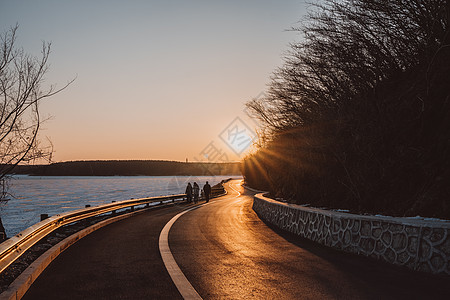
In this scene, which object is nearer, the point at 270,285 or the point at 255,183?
the point at 270,285

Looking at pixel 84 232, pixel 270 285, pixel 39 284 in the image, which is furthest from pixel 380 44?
pixel 39 284

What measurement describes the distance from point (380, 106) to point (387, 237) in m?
6.14

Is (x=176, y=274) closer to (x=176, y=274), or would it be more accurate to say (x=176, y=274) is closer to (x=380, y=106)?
(x=176, y=274)

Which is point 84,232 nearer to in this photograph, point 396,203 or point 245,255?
point 245,255

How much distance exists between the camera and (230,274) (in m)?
6.35

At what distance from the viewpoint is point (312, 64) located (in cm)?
1473

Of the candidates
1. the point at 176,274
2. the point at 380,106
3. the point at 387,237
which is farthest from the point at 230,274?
the point at 380,106

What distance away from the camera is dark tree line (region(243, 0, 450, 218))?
10719 mm

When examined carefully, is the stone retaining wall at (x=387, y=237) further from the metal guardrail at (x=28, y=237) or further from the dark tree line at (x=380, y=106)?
the metal guardrail at (x=28, y=237)

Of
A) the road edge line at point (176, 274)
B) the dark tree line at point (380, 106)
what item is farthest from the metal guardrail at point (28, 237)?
the dark tree line at point (380, 106)

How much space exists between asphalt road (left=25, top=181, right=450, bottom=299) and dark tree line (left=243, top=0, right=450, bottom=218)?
321 centimetres

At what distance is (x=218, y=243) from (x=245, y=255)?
1.75 m

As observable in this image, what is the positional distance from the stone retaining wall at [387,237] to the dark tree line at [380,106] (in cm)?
189

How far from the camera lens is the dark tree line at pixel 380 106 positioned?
35.2 ft
